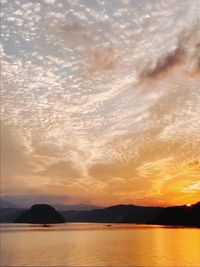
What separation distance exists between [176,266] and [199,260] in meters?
12.6

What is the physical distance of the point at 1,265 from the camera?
7838 cm

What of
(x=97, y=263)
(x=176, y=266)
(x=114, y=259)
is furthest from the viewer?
(x=114, y=259)

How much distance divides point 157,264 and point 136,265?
164 inches

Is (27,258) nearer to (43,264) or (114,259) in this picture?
(43,264)

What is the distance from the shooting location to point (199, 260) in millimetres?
86312

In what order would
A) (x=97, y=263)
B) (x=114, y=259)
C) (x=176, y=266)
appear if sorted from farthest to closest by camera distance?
(x=114, y=259), (x=97, y=263), (x=176, y=266)

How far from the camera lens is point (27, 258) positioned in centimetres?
9262

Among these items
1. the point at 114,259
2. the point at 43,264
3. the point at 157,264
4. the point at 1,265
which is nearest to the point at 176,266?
the point at 157,264

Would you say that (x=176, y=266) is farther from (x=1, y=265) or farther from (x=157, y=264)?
(x=1, y=265)

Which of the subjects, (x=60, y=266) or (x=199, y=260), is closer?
(x=60, y=266)

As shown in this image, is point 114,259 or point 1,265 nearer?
point 1,265

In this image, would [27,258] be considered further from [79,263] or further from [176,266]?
[176,266]

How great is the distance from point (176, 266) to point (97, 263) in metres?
16.0

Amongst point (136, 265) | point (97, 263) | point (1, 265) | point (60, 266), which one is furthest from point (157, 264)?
point (1, 265)
